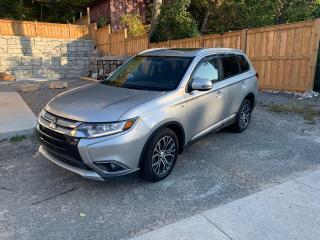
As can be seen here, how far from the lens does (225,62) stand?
202 inches

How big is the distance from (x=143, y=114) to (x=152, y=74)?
4.05 feet

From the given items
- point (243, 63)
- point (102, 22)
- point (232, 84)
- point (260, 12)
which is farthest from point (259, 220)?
point (102, 22)

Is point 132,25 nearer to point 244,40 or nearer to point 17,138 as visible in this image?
point 244,40

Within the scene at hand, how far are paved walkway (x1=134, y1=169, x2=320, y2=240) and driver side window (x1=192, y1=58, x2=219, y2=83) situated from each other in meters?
1.92

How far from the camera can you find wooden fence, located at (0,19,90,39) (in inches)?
651

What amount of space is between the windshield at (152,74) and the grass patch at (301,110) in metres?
3.93

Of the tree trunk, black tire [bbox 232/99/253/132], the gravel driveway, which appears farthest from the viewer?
the tree trunk

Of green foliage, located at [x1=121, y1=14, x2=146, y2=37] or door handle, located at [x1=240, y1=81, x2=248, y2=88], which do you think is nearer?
door handle, located at [x1=240, y1=81, x2=248, y2=88]

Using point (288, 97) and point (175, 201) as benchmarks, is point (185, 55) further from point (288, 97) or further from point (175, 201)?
point (288, 97)

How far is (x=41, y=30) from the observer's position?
17484 mm

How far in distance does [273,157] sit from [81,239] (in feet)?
10.8

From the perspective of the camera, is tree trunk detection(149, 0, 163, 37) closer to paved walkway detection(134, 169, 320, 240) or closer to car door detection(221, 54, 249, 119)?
car door detection(221, 54, 249, 119)

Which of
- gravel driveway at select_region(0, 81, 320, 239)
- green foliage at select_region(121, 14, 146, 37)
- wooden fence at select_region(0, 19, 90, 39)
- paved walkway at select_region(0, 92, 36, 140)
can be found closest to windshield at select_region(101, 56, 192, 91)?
gravel driveway at select_region(0, 81, 320, 239)

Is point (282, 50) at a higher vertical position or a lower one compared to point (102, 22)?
lower
